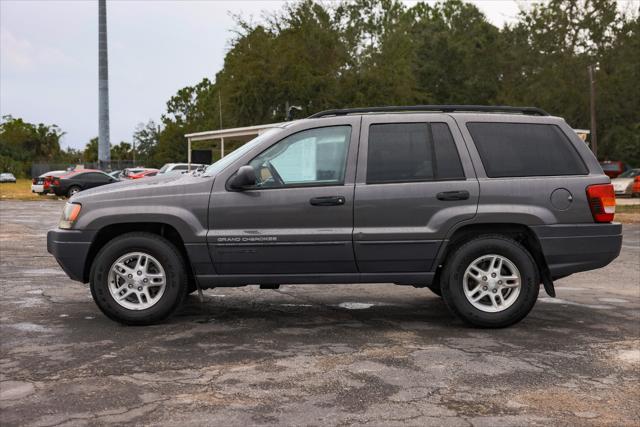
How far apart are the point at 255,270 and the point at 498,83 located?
55.8 meters

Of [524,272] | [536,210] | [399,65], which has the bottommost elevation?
[524,272]

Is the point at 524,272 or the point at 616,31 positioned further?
the point at 616,31

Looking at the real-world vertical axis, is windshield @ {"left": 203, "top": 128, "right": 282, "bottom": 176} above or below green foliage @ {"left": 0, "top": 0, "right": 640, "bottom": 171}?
below

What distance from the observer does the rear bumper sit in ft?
20.3

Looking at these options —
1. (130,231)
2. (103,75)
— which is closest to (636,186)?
(103,75)

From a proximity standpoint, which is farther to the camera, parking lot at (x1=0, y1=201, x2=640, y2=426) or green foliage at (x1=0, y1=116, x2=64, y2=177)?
green foliage at (x1=0, y1=116, x2=64, y2=177)

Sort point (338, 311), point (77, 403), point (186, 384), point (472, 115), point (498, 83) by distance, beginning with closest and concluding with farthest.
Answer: point (77, 403), point (186, 384), point (472, 115), point (338, 311), point (498, 83)

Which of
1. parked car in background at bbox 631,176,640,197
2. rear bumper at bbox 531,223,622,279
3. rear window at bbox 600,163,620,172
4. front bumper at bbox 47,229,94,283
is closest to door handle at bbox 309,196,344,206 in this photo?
rear bumper at bbox 531,223,622,279

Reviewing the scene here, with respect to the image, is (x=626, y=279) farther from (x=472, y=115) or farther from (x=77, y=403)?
(x=77, y=403)

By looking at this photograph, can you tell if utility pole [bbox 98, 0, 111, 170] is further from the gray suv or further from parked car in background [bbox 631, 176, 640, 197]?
the gray suv

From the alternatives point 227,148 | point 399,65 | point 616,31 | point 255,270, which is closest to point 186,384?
point 255,270

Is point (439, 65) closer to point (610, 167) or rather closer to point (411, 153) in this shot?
point (610, 167)

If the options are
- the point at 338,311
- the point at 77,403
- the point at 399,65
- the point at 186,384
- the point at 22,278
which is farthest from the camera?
the point at 399,65

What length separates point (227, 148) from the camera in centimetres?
4916
